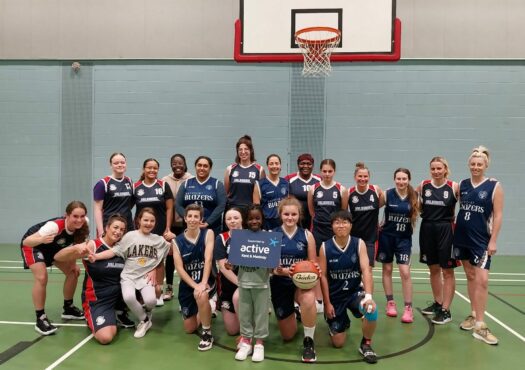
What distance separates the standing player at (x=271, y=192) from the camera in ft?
17.1

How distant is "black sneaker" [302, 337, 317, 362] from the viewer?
368 centimetres

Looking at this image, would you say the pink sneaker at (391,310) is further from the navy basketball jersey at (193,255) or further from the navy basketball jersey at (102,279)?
the navy basketball jersey at (102,279)

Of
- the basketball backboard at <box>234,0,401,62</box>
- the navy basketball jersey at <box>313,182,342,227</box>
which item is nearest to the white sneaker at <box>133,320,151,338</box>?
the navy basketball jersey at <box>313,182,342,227</box>

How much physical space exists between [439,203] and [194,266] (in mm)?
2736

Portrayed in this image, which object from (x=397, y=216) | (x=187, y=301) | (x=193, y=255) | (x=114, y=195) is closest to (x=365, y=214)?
(x=397, y=216)

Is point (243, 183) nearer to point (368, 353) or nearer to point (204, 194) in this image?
point (204, 194)

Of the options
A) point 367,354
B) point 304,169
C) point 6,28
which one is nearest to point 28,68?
point 6,28

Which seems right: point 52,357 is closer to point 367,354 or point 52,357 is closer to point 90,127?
point 367,354

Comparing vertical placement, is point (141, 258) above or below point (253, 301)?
above

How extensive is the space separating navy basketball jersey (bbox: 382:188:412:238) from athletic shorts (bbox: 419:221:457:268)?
0.19 metres

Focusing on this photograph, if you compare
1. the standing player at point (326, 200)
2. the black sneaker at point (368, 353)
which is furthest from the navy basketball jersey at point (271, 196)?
the black sneaker at point (368, 353)

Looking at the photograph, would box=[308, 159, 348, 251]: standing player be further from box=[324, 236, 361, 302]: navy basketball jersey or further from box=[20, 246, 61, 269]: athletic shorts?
box=[20, 246, 61, 269]: athletic shorts

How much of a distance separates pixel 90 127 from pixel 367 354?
24.7ft

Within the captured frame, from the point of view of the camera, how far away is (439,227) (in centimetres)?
466
